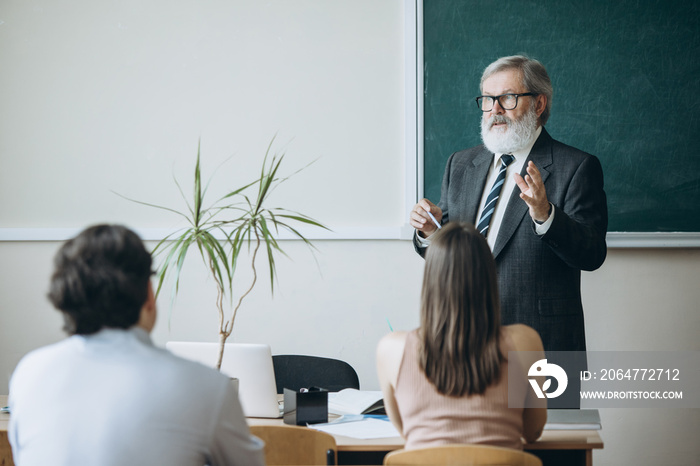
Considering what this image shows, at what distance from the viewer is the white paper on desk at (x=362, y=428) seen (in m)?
2.01

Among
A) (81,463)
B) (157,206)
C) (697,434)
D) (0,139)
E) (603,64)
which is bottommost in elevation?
(697,434)

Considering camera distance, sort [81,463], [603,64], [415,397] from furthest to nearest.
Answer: [603,64] → [415,397] → [81,463]

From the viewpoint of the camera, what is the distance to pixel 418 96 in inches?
135

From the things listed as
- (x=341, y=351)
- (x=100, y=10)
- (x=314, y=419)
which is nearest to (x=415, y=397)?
(x=314, y=419)

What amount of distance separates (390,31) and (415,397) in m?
2.34

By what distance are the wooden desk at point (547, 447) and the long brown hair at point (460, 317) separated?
40 cm

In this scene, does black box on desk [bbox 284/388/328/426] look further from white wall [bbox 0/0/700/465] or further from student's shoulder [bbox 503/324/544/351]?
white wall [bbox 0/0/700/465]

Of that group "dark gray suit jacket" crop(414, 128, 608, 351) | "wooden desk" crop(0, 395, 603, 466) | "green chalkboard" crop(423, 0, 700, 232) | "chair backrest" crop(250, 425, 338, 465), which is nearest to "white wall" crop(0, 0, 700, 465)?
"green chalkboard" crop(423, 0, 700, 232)

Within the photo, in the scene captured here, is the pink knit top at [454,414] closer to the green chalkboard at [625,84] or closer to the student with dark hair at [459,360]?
the student with dark hair at [459,360]

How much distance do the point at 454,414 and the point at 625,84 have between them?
236 centimetres

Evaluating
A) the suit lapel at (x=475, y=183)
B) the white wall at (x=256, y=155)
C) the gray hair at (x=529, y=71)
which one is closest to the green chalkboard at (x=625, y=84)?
the white wall at (x=256, y=155)

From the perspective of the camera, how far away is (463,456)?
1477mm

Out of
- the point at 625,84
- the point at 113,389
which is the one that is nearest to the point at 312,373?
the point at 113,389

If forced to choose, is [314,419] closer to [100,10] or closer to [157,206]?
[157,206]
